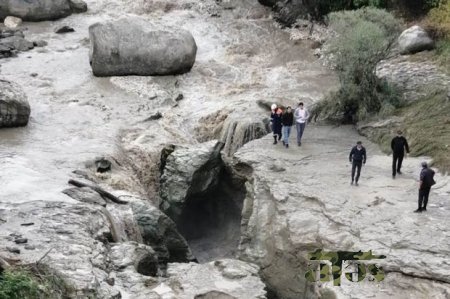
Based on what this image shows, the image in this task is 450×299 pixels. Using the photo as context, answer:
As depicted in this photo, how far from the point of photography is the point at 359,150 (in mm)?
14945

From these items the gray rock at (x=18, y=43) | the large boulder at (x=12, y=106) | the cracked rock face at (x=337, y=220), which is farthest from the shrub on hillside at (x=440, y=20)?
the gray rock at (x=18, y=43)

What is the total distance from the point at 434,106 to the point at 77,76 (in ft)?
43.1

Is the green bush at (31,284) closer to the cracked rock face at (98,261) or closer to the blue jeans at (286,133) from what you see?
the cracked rock face at (98,261)

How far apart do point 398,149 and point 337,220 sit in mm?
2433

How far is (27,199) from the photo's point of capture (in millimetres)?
15211

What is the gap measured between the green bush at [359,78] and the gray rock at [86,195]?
24.8 ft

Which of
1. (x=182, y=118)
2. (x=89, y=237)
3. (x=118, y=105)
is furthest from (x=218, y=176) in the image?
(x=89, y=237)

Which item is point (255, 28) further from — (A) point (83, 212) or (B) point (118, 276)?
(B) point (118, 276)

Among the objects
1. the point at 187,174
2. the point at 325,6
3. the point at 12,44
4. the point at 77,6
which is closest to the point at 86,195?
the point at 187,174

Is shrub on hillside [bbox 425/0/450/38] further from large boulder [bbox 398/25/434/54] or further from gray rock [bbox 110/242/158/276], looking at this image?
gray rock [bbox 110/242/158/276]

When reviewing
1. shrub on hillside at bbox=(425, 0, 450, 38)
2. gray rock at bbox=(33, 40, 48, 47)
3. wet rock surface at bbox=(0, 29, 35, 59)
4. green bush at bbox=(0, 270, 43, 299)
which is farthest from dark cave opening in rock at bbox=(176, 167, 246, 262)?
gray rock at bbox=(33, 40, 48, 47)

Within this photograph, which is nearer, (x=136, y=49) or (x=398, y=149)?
(x=398, y=149)

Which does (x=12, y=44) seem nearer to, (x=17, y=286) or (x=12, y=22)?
(x=12, y=22)

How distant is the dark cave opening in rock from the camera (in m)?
19.5
